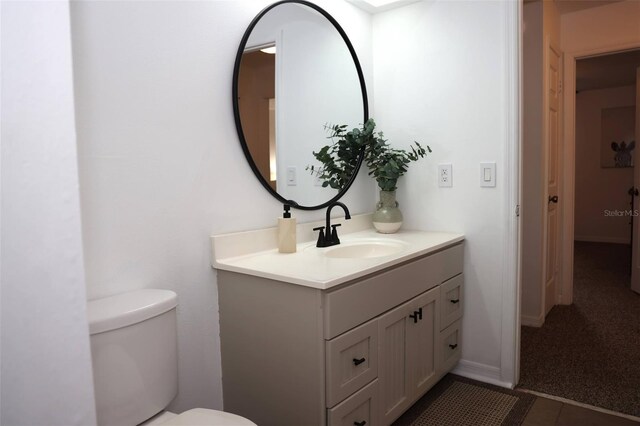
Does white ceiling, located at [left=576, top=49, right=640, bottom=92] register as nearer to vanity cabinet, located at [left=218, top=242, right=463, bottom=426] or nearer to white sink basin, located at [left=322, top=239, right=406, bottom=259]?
white sink basin, located at [left=322, top=239, right=406, bottom=259]

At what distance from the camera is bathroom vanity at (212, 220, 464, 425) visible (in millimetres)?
1442

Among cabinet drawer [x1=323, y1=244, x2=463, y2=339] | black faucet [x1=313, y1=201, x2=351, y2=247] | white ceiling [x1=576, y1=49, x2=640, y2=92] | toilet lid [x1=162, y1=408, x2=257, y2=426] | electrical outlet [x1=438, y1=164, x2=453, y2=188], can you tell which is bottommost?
toilet lid [x1=162, y1=408, x2=257, y2=426]

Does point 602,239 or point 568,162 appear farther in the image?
point 602,239

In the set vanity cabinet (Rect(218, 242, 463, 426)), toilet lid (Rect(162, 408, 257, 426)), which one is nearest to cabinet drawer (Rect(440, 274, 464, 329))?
vanity cabinet (Rect(218, 242, 463, 426))

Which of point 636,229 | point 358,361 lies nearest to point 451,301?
point 358,361

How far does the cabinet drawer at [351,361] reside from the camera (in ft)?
4.71

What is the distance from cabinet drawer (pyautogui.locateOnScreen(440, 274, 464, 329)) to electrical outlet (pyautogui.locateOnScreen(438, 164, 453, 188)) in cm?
47

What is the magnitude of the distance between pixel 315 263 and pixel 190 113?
70cm

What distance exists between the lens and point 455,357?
2283mm

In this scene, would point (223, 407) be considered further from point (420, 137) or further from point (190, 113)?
point (420, 137)

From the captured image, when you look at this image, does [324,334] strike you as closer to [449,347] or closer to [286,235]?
[286,235]

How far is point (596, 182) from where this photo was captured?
6.43 meters

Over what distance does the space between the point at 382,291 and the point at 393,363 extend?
0.31 metres

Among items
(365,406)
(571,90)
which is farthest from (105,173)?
(571,90)
